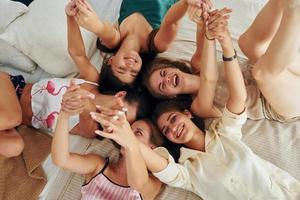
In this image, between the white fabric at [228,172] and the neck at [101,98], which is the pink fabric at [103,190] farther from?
the neck at [101,98]

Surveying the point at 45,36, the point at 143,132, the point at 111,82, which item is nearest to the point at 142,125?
the point at 143,132

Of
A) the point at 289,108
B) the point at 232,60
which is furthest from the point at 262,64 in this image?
the point at 289,108

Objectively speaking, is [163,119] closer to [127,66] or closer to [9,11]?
[127,66]

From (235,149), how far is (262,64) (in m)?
0.29

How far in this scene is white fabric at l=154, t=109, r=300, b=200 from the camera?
4.02 ft

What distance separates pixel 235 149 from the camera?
130cm

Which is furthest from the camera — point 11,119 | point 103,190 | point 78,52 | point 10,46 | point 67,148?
point 10,46

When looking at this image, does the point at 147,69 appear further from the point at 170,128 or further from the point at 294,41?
the point at 294,41

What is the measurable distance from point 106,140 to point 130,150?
1.15ft

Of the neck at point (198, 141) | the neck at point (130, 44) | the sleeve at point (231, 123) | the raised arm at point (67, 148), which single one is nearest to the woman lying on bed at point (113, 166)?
the raised arm at point (67, 148)

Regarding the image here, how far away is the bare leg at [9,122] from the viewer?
137 cm

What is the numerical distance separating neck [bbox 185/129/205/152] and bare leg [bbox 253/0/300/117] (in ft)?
0.84

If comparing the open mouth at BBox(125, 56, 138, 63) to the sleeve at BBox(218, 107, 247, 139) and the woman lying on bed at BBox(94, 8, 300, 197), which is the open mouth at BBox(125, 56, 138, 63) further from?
the sleeve at BBox(218, 107, 247, 139)

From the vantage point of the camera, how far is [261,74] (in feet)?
4.15
